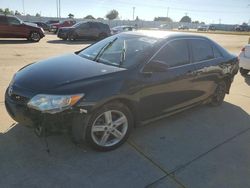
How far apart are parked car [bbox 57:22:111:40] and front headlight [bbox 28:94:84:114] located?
17283 mm

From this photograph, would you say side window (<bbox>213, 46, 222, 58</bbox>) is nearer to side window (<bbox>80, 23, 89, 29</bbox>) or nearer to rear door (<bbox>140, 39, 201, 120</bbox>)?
rear door (<bbox>140, 39, 201, 120</bbox>)

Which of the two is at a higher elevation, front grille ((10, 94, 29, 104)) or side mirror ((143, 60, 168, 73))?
side mirror ((143, 60, 168, 73))

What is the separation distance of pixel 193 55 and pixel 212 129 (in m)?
1.33

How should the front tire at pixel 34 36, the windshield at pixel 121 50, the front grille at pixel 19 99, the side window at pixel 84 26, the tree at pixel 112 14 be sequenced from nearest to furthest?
the front grille at pixel 19 99
the windshield at pixel 121 50
the front tire at pixel 34 36
the side window at pixel 84 26
the tree at pixel 112 14

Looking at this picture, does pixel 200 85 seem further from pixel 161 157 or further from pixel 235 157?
pixel 161 157

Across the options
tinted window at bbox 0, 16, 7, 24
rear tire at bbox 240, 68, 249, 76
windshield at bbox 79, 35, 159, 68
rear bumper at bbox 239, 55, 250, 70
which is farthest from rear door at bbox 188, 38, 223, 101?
tinted window at bbox 0, 16, 7, 24

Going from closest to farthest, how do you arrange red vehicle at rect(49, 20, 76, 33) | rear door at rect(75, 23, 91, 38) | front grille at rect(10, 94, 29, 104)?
front grille at rect(10, 94, 29, 104) → rear door at rect(75, 23, 91, 38) → red vehicle at rect(49, 20, 76, 33)

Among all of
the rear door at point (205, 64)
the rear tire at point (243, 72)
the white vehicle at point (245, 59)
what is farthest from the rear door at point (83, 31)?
the rear door at point (205, 64)

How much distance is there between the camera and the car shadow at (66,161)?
276 cm

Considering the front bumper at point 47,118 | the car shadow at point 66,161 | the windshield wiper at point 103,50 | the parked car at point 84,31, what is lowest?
the car shadow at point 66,161

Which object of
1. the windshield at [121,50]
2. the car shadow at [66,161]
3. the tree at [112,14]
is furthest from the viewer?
the tree at [112,14]

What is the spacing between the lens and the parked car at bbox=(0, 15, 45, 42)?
1605 cm

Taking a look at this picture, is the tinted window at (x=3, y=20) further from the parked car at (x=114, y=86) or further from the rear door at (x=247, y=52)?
the rear door at (x=247, y=52)

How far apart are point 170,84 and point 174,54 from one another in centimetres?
52
